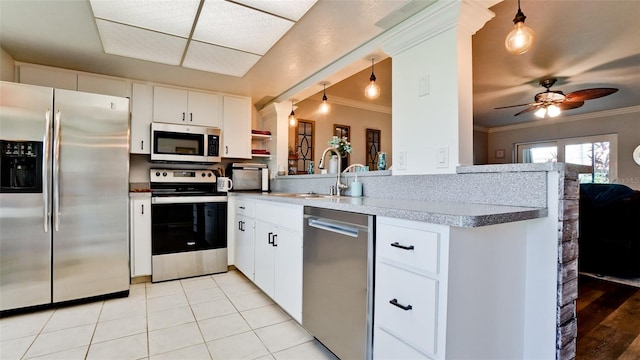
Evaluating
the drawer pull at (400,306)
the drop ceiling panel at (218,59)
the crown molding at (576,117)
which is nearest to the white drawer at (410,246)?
the drawer pull at (400,306)

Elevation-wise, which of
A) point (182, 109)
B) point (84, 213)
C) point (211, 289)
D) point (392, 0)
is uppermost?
point (392, 0)

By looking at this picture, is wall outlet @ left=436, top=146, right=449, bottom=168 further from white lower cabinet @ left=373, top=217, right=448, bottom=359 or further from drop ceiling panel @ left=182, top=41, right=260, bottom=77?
drop ceiling panel @ left=182, top=41, right=260, bottom=77

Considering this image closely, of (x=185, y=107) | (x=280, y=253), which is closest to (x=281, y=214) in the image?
(x=280, y=253)

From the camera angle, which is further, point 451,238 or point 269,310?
point 269,310

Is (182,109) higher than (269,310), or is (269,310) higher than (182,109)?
(182,109)

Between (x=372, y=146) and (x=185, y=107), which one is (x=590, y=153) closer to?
(x=372, y=146)

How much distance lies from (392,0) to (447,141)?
889mm

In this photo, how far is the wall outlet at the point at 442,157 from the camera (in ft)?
5.68

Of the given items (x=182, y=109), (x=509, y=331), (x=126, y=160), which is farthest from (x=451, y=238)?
(x=182, y=109)

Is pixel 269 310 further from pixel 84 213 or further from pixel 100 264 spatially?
pixel 84 213

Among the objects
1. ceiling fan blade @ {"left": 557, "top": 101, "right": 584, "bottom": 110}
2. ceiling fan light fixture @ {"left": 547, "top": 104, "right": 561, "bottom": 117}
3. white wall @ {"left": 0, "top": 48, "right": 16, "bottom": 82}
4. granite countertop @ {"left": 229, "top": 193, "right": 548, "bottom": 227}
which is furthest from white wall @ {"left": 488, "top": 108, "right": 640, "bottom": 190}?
white wall @ {"left": 0, "top": 48, "right": 16, "bottom": 82}

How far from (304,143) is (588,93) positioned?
11.5 ft

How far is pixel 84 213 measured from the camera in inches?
96.0

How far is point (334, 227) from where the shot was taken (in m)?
1.64
